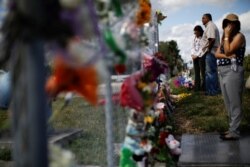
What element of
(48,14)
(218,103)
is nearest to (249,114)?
(218,103)

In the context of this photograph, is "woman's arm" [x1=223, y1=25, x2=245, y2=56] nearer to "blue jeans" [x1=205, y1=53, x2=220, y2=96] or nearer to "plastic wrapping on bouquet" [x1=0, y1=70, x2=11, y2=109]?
"plastic wrapping on bouquet" [x1=0, y1=70, x2=11, y2=109]

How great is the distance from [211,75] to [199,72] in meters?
1.19

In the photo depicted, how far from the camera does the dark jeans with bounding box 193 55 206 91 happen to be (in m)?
9.90

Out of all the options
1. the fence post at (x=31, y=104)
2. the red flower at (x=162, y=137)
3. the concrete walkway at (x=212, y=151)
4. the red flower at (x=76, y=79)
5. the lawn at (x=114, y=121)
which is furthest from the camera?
the lawn at (x=114, y=121)

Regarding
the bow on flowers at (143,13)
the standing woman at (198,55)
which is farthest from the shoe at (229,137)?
the standing woman at (198,55)

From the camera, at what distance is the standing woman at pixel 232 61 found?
5359 millimetres

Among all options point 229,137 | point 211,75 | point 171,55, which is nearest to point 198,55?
point 211,75

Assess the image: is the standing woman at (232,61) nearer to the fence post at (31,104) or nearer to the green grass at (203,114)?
the green grass at (203,114)

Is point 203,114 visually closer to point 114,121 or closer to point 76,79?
point 114,121

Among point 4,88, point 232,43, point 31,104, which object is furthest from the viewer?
point 232,43

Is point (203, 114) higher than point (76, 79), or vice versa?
point (76, 79)

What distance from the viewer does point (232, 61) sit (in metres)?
5.39

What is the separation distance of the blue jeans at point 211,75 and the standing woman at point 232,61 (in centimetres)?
373

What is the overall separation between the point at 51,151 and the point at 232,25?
396cm
